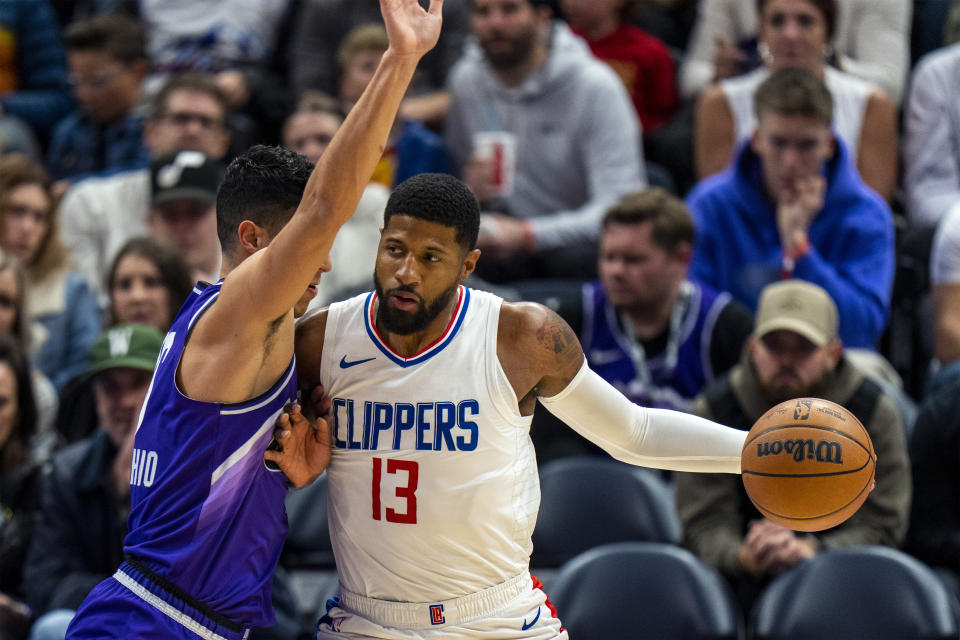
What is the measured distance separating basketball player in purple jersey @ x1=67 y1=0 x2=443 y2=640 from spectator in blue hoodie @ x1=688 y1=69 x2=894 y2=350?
148 inches

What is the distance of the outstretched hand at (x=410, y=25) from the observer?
3.32m

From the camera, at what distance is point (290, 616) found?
5.27 meters

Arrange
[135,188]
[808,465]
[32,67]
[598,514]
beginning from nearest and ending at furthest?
[808,465] → [598,514] → [135,188] → [32,67]

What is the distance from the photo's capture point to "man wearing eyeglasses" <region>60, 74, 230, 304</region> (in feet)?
26.3

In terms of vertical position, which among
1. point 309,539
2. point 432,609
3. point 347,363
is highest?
point 347,363

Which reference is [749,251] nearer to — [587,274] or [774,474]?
[587,274]

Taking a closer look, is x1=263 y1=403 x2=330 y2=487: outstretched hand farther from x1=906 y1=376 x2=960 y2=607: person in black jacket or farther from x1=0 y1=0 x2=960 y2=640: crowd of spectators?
x1=906 y1=376 x2=960 y2=607: person in black jacket

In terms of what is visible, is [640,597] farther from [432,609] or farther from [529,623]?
[432,609]

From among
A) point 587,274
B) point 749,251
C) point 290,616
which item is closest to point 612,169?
point 587,274

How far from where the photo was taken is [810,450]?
381 centimetres

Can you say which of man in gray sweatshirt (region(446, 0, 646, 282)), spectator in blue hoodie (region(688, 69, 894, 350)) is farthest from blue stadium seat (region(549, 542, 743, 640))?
man in gray sweatshirt (region(446, 0, 646, 282))

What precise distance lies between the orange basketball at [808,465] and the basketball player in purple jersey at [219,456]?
132 centimetres

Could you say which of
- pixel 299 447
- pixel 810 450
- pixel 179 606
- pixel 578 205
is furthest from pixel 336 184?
pixel 578 205

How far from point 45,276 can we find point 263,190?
14.1 ft
